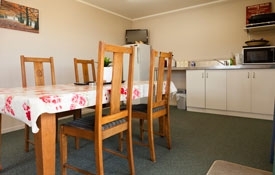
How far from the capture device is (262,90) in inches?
131

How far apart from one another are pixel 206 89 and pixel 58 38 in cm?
294

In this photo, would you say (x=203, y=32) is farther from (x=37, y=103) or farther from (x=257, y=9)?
(x=37, y=103)

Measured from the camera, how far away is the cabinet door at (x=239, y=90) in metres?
3.45

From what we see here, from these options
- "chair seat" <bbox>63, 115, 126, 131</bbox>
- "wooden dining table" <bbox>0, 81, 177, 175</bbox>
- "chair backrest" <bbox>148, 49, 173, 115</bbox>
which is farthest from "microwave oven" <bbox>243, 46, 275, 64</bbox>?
"wooden dining table" <bbox>0, 81, 177, 175</bbox>

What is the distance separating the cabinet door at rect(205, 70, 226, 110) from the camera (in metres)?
3.68

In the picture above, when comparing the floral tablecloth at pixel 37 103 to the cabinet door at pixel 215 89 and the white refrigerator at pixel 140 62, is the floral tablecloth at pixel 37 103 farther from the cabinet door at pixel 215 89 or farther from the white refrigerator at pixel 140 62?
the white refrigerator at pixel 140 62

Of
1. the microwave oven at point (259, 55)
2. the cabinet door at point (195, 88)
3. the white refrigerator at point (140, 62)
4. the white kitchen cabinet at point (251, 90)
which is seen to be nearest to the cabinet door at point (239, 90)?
the white kitchen cabinet at point (251, 90)

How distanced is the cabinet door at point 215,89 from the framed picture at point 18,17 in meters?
3.17

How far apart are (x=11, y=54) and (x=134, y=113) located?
218 centimetres

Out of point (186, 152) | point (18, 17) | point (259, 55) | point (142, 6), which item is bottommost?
point (186, 152)

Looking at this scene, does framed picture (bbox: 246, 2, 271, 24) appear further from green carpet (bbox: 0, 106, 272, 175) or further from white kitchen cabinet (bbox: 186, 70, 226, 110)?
green carpet (bbox: 0, 106, 272, 175)

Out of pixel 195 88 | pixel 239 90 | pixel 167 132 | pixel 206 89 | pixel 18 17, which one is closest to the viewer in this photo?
pixel 167 132

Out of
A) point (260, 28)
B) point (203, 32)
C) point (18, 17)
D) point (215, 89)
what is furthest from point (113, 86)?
point (203, 32)

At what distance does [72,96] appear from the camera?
1.35 m
